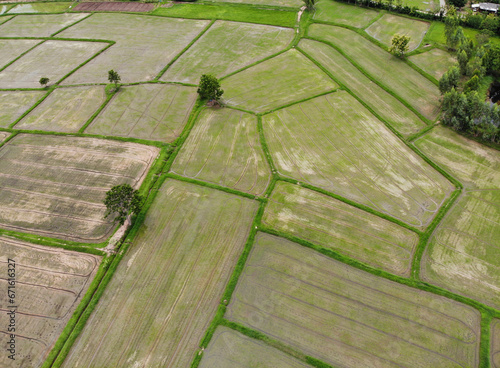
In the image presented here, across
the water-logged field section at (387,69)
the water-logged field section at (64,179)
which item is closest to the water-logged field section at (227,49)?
the water-logged field section at (387,69)

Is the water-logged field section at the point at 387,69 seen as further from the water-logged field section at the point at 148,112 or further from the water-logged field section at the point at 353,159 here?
the water-logged field section at the point at 148,112

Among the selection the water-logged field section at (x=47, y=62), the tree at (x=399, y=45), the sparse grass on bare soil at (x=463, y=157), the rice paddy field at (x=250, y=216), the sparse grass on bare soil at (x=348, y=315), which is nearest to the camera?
the sparse grass on bare soil at (x=348, y=315)

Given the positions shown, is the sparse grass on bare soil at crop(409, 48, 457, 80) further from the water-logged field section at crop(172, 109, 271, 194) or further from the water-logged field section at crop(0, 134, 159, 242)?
the water-logged field section at crop(0, 134, 159, 242)

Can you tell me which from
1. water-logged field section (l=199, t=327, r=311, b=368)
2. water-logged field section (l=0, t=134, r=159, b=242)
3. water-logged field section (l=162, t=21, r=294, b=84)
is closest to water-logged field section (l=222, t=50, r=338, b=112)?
water-logged field section (l=162, t=21, r=294, b=84)

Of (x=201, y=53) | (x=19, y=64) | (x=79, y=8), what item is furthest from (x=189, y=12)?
(x=19, y=64)

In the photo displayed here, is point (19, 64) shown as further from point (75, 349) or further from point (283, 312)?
point (283, 312)
